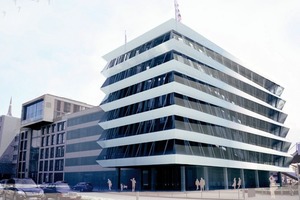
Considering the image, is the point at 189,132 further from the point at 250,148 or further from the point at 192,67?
the point at 250,148

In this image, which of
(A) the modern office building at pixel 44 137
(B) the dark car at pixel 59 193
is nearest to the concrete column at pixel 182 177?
(B) the dark car at pixel 59 193

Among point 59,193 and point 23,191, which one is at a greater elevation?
point 23,191

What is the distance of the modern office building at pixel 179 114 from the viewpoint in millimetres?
44375

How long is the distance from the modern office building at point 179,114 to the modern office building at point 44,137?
93.2 feet

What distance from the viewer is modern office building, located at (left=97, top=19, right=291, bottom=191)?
146 ft

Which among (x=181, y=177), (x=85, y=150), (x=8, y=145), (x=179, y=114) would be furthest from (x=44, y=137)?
(x=179, y=114)

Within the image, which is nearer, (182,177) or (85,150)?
(182,177)

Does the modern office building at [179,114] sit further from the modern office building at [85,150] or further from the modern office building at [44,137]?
the modern office building at [44,137]

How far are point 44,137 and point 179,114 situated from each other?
185ft

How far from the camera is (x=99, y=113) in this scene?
68438mm

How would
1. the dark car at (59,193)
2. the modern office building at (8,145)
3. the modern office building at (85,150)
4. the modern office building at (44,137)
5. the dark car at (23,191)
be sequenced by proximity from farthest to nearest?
the modern office building at (8,145)
the modern office building at (44,137)
the modern office building at (85,150)
the dark car at (59,193)
the dark car at (23,191)

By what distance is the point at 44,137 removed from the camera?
87562 millimetres

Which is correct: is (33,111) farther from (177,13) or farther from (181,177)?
(181,177)

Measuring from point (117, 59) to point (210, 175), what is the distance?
2707cm
